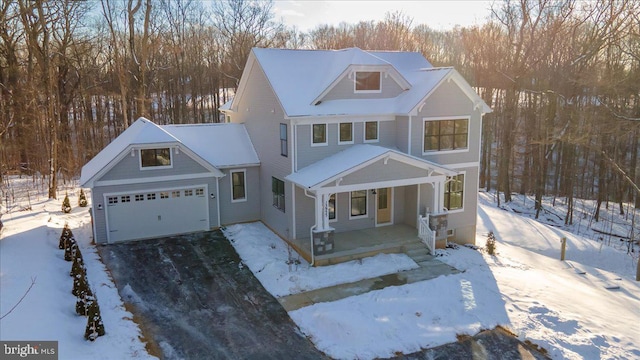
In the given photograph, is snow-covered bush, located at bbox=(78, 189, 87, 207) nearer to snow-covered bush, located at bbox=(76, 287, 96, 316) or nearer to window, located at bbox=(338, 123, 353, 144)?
snow-covered bush, located at bbox=(76, 287, 96, 316)

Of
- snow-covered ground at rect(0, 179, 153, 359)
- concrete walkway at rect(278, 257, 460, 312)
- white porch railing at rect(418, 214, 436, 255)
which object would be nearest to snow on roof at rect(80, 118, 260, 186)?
snow-covered ground at rect(0, 179, 153, 359)

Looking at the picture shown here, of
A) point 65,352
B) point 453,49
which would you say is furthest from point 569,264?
point 453,49

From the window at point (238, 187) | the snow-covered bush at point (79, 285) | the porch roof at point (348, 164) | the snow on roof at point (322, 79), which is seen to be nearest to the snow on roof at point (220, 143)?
the window at point (238, 187)

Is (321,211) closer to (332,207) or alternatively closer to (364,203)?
(332,207)

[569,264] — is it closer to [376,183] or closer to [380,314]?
[376,183]

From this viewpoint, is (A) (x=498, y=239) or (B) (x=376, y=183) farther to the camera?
(A) (x=498, y=239)
